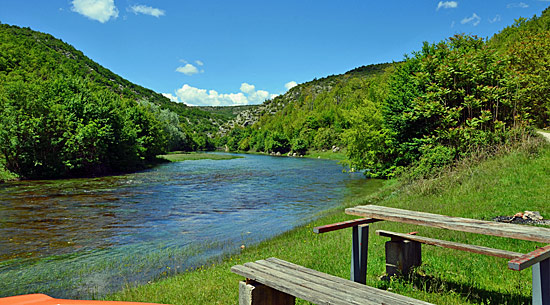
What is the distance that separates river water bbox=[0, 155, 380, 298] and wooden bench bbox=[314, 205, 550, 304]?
17.3 feet

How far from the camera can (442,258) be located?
641cm

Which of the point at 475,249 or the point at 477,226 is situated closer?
the point at 477,226

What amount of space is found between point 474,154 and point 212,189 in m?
17.3

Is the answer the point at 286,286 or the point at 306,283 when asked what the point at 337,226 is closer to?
the point at 306,283

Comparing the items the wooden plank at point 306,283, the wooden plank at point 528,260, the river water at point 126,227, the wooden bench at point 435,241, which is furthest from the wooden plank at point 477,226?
the river water at point 126,227

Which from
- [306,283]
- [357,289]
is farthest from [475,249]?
[306,283]

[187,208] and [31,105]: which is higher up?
[31,105]

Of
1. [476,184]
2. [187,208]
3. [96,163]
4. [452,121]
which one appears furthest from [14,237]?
[96,163]

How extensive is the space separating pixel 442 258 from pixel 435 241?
60.8 inches

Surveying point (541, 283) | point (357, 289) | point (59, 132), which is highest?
point (59, 132)

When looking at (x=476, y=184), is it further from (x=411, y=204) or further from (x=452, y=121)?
(x=452, y=121)

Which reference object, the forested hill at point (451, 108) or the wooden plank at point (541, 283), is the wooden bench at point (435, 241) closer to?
the wooden plank at point (541, 283)

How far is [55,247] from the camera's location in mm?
10992

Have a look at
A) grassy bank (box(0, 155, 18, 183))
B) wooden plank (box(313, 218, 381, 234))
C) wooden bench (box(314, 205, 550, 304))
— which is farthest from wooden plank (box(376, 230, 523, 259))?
grassy bank (box(0, 155, 18, 183))
